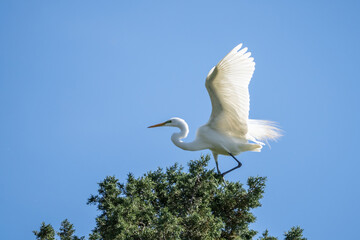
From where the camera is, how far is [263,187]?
8.46 meters

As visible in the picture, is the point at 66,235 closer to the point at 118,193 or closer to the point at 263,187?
the point at 118,193

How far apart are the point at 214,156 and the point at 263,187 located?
7.68ft

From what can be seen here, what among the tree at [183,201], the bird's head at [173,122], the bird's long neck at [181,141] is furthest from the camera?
the bird's head at [173,122]

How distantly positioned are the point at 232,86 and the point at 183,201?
262 centimetres

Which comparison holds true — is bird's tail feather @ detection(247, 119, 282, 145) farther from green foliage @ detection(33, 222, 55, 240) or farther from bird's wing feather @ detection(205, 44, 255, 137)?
green foliage @ detection(33, 222, 55, 240)

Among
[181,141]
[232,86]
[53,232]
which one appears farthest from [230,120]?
[53,232]

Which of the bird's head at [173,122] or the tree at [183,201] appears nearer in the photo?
the tree at [183,201]

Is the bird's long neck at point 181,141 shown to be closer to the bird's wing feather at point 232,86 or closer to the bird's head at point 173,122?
the bird's head at point 173,122

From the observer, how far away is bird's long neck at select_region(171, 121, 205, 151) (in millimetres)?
10094

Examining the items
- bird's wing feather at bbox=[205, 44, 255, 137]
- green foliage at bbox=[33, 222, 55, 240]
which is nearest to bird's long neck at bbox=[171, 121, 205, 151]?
bird's wing feather at bbox=[205, 44, 255, 137]

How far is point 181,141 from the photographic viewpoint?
33.6 feet

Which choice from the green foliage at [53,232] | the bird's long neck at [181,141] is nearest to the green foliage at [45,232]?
the green foliage at [53,232]

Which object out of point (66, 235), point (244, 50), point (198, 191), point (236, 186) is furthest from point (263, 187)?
point (66, 235)

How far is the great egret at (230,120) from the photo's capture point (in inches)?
336
